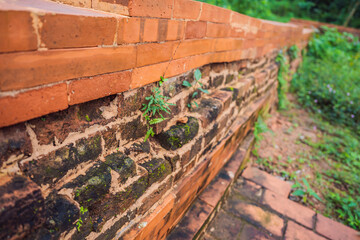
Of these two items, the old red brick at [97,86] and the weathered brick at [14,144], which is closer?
the weathered brick at [14,144]

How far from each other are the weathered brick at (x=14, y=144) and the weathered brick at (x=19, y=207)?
0.20 ft

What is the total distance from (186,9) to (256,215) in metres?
1.95

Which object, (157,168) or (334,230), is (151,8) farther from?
(334,230)

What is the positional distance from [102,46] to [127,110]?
34cm

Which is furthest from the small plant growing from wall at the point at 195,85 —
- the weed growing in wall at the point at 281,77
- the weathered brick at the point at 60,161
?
the weed growing in wall at the point at 281,77

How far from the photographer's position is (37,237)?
2.29ft

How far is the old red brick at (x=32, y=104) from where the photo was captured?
61 cm

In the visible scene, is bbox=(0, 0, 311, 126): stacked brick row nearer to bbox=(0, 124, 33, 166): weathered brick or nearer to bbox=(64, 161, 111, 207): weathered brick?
bbox=(0, 124, 33, 166): weathered brick

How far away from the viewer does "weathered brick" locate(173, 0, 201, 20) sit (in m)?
1.17

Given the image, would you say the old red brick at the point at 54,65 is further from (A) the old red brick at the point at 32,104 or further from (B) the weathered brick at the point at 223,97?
(B) the weathered brick at the point at 223,97

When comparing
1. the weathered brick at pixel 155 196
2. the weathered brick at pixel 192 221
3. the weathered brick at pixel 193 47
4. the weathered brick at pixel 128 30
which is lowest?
the weathered brick at pixel 192 221

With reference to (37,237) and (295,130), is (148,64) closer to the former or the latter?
(37,237)

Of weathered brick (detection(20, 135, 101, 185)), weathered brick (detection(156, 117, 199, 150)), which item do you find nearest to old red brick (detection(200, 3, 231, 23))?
weathered brick (detection(156, 117, 199, 150))

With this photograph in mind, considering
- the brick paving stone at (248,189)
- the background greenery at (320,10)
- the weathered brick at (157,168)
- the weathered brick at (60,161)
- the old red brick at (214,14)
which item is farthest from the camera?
the background greenery at (320,10)
